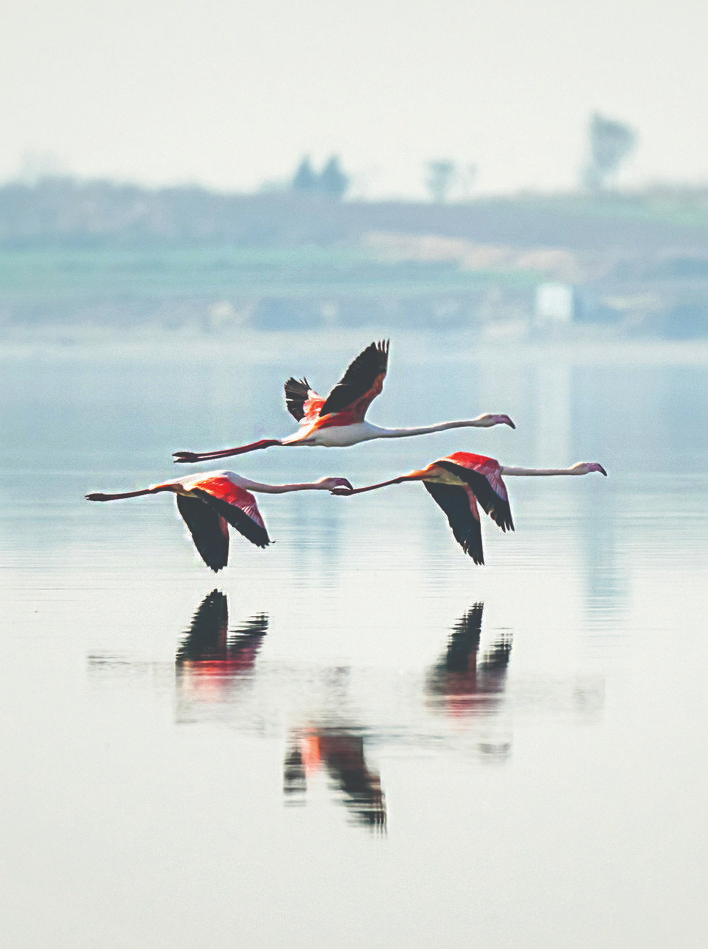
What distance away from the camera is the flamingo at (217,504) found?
64.6ft

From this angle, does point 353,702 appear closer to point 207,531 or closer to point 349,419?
point 207,531

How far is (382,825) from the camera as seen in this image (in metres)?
13.8

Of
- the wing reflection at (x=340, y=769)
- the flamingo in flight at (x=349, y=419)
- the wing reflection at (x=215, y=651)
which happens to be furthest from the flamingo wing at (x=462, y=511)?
the wing reflection at (x=340, y=769)

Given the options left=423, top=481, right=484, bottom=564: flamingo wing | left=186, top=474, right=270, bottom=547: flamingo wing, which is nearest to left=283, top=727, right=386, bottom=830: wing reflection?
left=186, top=474, right=270, bottom=547: flamingo wing

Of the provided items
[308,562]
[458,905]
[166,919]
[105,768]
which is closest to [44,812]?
[105,768]

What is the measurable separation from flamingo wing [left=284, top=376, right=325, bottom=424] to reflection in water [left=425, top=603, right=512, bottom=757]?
3023 millimetres

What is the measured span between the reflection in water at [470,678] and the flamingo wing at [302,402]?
302cm

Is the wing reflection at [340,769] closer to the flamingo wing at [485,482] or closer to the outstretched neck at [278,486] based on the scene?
the flamingo wing at [485,482]

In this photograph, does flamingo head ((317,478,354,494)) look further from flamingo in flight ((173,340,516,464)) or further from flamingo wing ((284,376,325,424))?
flamingo wing ((284,376,325,424))

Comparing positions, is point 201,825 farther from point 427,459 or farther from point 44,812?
point 427,459

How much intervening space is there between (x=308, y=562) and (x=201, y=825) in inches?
447

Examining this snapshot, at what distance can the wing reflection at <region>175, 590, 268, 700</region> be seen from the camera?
57.5 ft

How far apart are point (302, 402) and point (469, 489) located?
2402 millimetres

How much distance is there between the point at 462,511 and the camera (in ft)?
69.4
